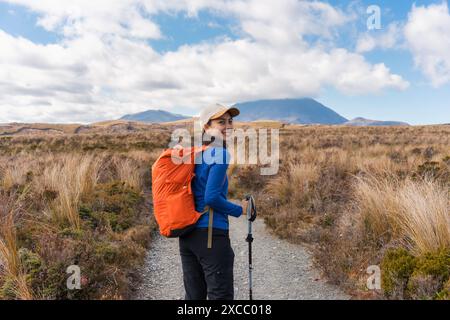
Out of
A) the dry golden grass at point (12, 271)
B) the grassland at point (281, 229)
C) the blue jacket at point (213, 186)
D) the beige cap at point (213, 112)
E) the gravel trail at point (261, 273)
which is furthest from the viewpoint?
the gravel trail at point (261, 273)

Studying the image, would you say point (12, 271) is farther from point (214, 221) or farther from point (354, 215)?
point (354, 215)

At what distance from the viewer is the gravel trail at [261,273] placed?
445 centimetres

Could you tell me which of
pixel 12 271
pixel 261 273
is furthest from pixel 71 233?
pixel 261 273

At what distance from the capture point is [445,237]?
157 inches

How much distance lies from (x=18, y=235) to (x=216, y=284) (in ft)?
11.2

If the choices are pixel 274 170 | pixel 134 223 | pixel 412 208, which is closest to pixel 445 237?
pixel 412 208

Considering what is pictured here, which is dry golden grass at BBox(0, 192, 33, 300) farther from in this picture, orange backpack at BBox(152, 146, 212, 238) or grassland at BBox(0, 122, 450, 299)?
orange backpack at BBox(152, 146, 212, 238)

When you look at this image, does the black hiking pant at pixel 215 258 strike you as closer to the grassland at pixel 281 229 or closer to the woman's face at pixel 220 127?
the woman's face at pixel 220 127

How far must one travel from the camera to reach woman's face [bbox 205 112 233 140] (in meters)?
2.48

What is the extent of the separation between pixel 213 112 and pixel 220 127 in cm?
12

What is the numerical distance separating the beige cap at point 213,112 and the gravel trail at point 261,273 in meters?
2.76

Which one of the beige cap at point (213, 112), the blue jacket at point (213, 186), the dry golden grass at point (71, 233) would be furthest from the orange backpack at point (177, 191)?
the dry golden grass at point (71, 233)
